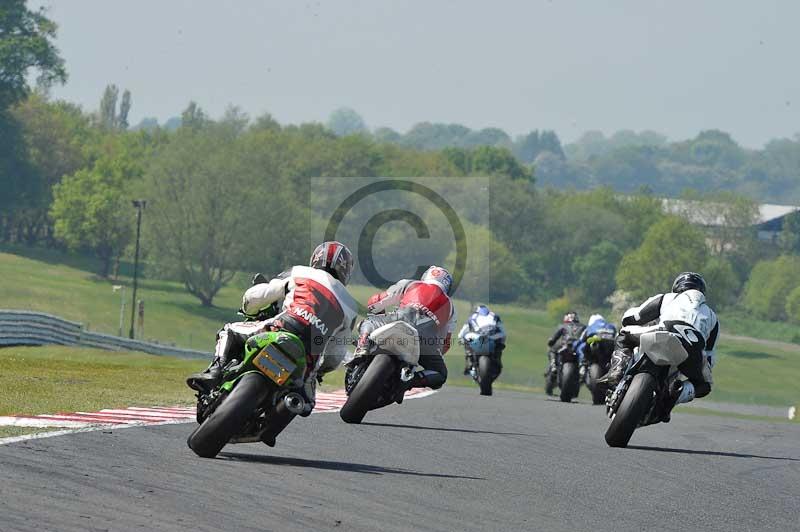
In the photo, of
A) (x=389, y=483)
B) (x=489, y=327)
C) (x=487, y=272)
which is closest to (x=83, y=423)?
(x=389, y=483)

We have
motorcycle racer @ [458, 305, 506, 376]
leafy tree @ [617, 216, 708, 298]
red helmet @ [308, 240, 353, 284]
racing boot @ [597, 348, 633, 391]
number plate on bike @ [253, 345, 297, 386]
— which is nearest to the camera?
number plate on bike @ [253, 345, 297, 386]

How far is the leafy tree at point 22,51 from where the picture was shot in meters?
106

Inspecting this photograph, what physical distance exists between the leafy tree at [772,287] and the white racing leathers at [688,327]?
135 metres

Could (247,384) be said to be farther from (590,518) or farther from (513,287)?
(513,287)

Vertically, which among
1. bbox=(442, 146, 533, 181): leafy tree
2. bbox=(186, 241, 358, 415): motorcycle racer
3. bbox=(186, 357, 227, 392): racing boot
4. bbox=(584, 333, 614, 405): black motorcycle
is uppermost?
bbox=(442, 146, 533, 181): leafy tree

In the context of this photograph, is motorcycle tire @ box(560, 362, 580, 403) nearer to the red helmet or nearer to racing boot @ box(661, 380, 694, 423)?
racing boot @ box(661, 380, 694, 423)

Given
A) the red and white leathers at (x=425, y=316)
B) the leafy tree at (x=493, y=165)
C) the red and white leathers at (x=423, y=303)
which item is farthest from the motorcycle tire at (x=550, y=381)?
the leafy tree at (x=493, y=165)

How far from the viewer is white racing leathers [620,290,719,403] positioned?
15133 mm

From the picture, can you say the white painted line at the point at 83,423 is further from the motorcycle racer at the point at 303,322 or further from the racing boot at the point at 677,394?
the racing boot at the point at 677,394

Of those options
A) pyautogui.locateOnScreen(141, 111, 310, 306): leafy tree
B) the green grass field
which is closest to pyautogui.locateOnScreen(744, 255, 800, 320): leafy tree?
the green grass field

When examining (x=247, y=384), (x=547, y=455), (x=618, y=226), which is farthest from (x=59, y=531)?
(x=618, y=226)

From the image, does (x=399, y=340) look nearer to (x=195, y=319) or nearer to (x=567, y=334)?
(x=567, y=334)

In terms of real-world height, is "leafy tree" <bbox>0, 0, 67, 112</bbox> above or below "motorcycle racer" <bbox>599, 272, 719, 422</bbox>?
above

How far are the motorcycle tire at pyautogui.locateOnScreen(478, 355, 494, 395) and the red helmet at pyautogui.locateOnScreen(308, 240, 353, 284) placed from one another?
15.5 m
